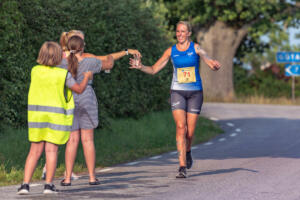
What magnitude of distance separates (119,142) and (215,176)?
5.51 m

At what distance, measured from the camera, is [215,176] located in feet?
35.2

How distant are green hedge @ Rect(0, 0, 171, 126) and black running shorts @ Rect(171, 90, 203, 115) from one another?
3685 mm

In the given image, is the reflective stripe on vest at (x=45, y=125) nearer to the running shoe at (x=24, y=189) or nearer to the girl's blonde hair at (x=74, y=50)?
the running shoe at (x=24, y=189)

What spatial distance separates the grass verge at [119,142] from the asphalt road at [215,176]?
1.92ft

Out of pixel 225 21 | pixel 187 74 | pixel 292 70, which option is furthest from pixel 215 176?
pixel 292 70

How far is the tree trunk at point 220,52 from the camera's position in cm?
3731

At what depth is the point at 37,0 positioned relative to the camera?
1398 cm

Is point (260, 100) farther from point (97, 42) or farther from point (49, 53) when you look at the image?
point (49, 53)

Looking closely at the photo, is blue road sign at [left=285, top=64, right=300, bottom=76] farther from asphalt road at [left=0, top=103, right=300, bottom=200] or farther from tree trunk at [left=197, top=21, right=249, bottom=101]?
asphalt road at [left=0, top=103, right=300, bottom=200]

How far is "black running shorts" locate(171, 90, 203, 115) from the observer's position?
10.7m

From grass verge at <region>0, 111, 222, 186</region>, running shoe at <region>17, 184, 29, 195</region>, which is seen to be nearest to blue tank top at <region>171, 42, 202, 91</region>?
grass verge at <region>0, 111, 222, 186</region>

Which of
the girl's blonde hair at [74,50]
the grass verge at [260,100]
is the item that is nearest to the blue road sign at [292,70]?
the grass verge at [260,100]

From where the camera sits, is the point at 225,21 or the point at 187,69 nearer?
the point at 187,69

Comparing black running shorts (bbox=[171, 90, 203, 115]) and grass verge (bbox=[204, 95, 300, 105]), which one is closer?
black running shorts (bbox=[171, 90, 203, 115])
